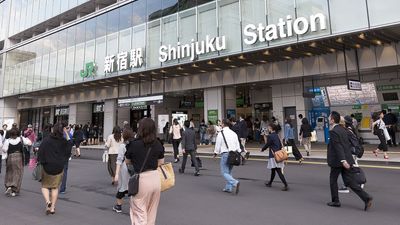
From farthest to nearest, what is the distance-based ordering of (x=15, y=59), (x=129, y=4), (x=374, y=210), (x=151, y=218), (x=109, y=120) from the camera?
(x=15, y=59) → (x=109, y=120) → (x=129, y=4) → (x=374, y=210) → (x=151, y=218)

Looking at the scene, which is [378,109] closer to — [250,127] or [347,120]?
[250,127]

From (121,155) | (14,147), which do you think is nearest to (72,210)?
(121,155)

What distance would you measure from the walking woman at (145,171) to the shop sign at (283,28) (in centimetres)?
1229

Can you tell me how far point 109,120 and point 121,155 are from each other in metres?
23.6

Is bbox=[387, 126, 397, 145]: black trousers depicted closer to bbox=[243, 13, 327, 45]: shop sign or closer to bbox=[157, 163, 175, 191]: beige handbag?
bbox=[243, 13, 327, 45]: shop sign

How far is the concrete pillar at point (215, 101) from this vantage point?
2200cm

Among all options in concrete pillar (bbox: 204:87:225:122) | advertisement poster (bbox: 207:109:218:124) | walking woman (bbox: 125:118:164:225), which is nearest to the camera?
walking woman (bbox: 125:118:164:225)

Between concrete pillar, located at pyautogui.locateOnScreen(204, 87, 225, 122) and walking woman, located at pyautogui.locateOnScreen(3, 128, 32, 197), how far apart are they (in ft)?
49.4

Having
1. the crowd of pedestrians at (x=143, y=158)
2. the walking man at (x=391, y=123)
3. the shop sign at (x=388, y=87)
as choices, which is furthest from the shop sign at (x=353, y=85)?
the crowd of pedestrians at (x=143, y=158)

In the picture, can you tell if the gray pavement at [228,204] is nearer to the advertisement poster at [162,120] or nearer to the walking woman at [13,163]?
the walking woman at [13,163]

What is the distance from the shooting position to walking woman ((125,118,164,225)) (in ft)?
12.7

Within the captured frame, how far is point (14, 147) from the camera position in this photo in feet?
26.7

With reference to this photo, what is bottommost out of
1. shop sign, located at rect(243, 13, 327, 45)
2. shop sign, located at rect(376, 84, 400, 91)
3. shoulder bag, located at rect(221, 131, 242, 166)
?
shoulder bag, located at rect(221, 131, 242, 166)

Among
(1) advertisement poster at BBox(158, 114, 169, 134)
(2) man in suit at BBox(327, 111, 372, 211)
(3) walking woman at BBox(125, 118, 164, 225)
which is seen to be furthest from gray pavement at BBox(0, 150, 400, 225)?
(1) advertisement poster at BBox(158, 114, 169, 134)
